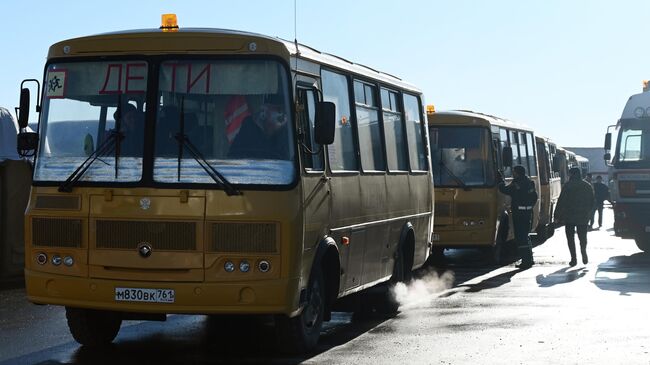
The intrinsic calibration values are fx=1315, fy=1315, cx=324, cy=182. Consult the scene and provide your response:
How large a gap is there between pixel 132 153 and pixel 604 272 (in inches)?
515

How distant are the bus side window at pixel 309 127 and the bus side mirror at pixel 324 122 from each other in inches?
4.9

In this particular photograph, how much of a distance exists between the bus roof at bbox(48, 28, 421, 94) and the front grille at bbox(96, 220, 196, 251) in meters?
1.42

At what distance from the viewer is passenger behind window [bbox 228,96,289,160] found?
35.0 ft

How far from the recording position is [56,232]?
10.9m

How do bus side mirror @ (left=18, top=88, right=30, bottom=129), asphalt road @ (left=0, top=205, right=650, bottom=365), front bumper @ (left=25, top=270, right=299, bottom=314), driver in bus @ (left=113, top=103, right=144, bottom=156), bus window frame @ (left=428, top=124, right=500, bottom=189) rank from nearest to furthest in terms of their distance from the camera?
front bumper @ (left=25, top=270, right=299, bottom=314) → driver in bus @ (left=113, top=103, right=144, bottom=156) → asphalt road @ (left=0, top=205, right=650, bottom=365) → bus side mirror @ (left=18, top=88, right=30, bottom=129) → bus window frame @ (left=428, top=124, right=500, bottom=189)

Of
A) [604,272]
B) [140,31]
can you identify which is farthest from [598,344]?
[604,272]

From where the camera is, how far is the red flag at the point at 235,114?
10703 mm

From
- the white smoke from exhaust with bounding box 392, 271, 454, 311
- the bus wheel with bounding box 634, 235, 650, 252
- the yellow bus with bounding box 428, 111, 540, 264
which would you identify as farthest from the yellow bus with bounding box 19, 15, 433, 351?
the bus wheel with bounding box 634, 235, 650, 252

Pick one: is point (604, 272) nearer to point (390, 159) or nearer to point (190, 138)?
point (390, 159)

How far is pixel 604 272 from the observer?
22109 millimetres

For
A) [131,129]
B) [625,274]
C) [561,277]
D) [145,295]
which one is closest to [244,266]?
[145,295]

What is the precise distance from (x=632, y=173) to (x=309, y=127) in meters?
17.0

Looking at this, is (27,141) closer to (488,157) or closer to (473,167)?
(473,167)

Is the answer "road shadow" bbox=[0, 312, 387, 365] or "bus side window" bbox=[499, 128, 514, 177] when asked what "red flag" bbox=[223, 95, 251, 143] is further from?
"bus side window" bbox=[499, 128, 514, 177]
